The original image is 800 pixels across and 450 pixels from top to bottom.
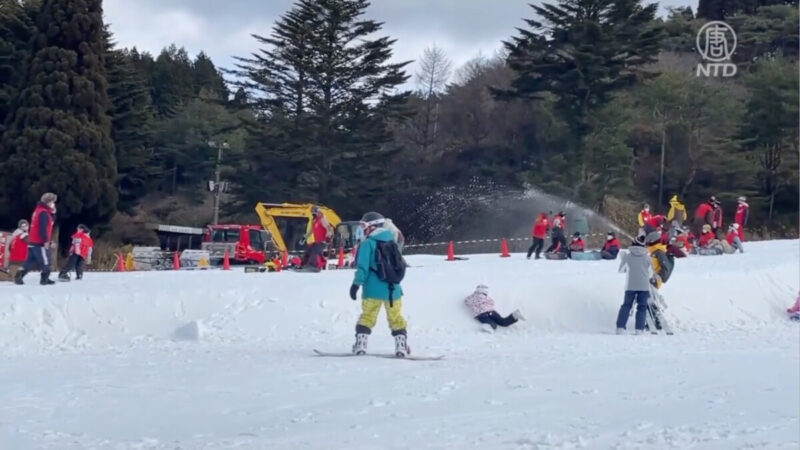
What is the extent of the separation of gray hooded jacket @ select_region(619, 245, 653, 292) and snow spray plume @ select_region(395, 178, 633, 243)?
95.8ft

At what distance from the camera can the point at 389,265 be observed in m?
12.8

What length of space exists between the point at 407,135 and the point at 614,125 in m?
16.9

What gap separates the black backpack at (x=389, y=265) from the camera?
1278cm

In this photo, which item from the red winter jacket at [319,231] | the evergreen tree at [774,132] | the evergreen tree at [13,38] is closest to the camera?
the red winter jacket at [319,231]

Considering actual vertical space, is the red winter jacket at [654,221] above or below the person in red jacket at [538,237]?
above

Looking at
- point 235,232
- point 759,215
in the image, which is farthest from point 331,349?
point 759,215

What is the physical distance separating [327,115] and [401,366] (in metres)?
39.6

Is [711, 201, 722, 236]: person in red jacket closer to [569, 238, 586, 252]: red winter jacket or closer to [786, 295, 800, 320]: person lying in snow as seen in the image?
[569, 238, 586, 252]: red winter jacket

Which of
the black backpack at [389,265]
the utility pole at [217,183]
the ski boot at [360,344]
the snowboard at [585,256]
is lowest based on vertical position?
the ski boot at [360,344]

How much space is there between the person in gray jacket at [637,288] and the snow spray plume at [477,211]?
29.2 m

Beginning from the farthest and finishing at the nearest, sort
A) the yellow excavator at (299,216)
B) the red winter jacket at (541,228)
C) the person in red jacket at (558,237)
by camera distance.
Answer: the yellow excavator at (299,216) → the person in red jacket at (558,237) → the red winter jacket at (541,228)

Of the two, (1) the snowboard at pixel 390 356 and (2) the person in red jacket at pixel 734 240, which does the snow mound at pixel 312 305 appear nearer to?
(1) the snowboard at pixel 390 356

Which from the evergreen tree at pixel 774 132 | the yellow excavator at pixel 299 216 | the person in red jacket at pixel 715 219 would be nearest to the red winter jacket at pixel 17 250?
the yellow excavator at pixel 299 216

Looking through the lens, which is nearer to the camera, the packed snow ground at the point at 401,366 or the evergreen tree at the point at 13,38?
the packed snow ground at the point at 401,366
